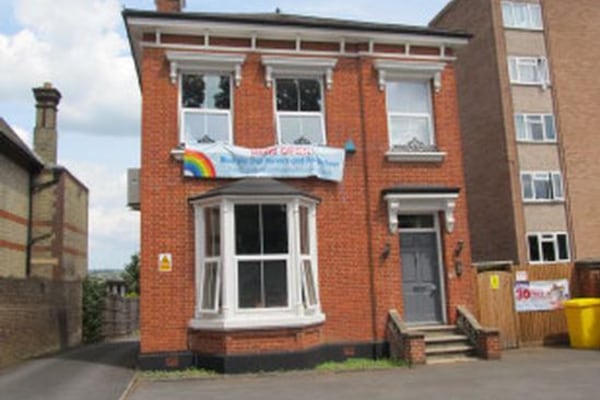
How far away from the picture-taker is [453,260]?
13039 mm

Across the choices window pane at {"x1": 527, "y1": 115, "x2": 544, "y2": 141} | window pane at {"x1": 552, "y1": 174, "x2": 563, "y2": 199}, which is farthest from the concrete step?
window pane at {"x1": 527, "y1": 115, "x2": 544, "y2": 141}

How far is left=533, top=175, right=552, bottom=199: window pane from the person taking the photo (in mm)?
25078

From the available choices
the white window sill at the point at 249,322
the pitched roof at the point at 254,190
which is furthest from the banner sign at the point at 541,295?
the pitched roof at the point at 254,190

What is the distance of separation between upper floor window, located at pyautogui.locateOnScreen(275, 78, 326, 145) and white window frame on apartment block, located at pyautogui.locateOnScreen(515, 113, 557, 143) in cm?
1533

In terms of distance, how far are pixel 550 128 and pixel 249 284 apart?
19764 mm

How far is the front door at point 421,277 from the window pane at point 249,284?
139 inches

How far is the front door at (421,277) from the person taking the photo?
42.3 ft

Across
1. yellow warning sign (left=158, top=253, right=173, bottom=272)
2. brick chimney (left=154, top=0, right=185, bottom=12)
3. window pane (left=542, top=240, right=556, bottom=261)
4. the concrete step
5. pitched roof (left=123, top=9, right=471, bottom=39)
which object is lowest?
the concrete step

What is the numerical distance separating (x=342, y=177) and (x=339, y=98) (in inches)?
72.2

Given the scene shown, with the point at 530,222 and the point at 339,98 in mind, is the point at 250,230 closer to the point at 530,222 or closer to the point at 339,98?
the point at 339,98

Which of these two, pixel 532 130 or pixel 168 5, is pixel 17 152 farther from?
pixel 532 130

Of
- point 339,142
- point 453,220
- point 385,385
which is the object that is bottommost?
point 385,385

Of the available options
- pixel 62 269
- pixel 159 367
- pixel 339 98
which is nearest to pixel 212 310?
pixel 159 367

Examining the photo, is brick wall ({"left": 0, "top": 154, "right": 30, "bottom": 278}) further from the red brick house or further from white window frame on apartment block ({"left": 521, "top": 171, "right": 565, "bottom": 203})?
white window frame on apartment block ({"left": 521, "top": 171, "right": 565, "bottom": 203})
